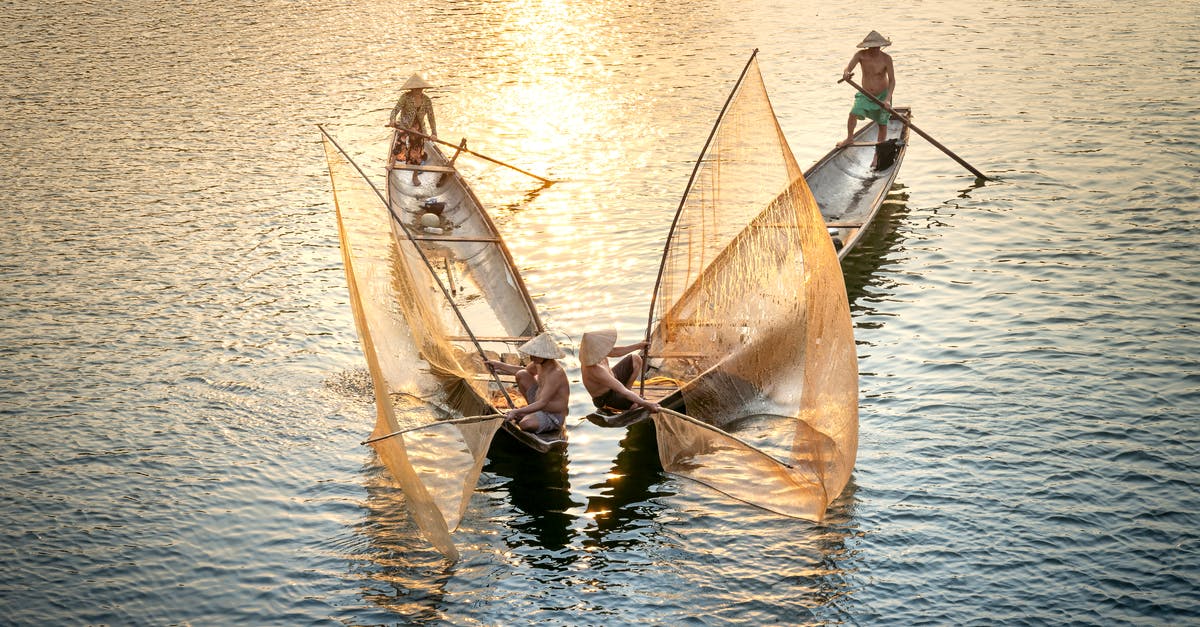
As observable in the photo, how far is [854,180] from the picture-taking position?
1315 cm

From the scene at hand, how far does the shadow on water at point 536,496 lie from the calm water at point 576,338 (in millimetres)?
26

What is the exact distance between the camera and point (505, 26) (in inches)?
917

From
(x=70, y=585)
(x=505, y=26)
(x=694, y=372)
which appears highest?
(x=505, y=26)

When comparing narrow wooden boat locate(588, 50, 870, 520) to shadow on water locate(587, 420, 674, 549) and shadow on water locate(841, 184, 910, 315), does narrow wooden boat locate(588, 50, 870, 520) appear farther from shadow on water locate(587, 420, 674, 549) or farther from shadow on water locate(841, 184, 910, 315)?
shadow on water locate(841, 184, 910, 315)

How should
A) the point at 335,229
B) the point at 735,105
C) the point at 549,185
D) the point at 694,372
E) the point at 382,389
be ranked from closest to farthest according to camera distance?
the point at 382,389 → the point at 694,372 → the point at 735,105 → the point at 335,229 → the point at 549,185

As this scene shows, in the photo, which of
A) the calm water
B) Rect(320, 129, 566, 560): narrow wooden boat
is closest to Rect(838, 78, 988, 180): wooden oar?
the calm water

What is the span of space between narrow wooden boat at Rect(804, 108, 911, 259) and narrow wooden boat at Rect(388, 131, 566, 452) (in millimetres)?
3453

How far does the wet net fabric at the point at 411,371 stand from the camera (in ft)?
23.8

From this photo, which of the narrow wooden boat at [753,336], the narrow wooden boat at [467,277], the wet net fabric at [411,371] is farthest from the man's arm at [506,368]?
the narrow wooden boat at [753,336]

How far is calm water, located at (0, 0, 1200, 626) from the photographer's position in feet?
24.1

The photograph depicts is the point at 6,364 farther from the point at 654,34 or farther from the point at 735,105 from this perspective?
the point at 654,34

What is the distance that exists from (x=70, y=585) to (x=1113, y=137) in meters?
12.8

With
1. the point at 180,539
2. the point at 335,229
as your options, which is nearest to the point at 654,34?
the point at 335,229

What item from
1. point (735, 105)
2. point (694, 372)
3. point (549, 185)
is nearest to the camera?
point (694, 372)
